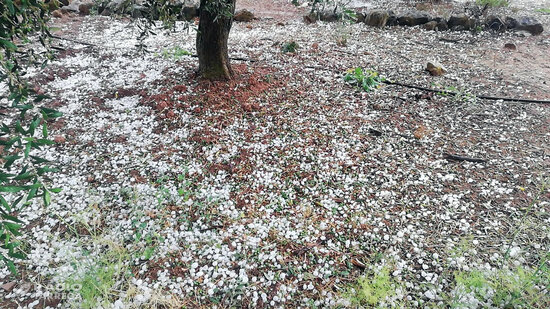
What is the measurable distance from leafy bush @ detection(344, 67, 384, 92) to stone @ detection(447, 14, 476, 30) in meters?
3.65

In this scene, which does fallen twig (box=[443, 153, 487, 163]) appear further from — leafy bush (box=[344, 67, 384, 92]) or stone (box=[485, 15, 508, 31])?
stone (box=[485, 15, 508, 31])

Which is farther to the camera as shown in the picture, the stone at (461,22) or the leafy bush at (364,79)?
the stone at (461,22)

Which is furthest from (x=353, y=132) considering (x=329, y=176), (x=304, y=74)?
(x=304, y=74)

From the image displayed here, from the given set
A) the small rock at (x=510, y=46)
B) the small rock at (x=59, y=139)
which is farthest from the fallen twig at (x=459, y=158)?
the small rock at (x=59, y=139)

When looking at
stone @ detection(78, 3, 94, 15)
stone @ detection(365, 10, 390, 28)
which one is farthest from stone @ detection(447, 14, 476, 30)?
stone @ detection(78, 3, 94, 15)

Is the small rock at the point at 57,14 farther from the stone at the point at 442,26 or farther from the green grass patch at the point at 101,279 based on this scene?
the stone at the point at 442,26

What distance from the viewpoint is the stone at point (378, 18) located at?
727 cm

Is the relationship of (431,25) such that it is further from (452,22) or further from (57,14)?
(57,14)

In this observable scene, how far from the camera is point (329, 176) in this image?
331 centimetres

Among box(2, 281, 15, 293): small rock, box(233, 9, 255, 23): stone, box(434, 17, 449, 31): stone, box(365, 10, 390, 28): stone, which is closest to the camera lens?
box(2, 281, 15, 293): small rock

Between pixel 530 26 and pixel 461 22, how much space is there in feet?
4.41

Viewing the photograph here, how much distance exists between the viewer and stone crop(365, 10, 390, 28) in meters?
7.27

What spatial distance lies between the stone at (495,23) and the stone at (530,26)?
1.03 feet

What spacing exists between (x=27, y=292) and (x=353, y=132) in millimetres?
3387
